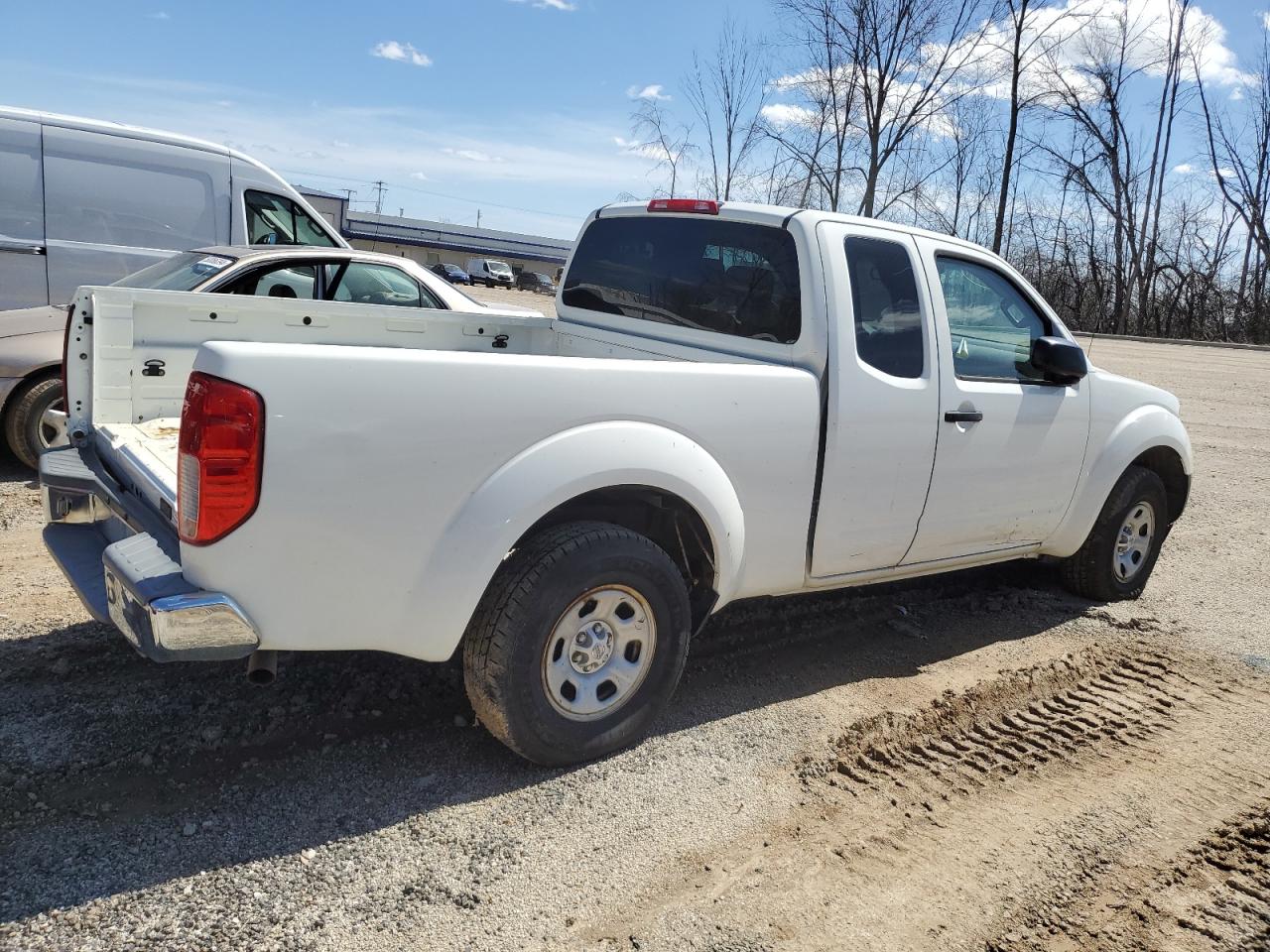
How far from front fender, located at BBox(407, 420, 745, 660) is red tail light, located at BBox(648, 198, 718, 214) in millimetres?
1451

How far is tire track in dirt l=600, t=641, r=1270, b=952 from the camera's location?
8.93 feet

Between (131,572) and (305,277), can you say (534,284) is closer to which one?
(305,277)

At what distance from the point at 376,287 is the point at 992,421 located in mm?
4639

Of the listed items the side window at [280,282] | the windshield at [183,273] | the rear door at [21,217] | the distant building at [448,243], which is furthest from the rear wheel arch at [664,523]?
the distant building at [448,243]

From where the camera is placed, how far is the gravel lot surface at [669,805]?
261 cm

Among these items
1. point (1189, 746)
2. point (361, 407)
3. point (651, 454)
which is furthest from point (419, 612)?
point (1189, 746)

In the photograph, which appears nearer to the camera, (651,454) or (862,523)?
(651,454)

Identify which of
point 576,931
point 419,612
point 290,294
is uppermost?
point 290,294

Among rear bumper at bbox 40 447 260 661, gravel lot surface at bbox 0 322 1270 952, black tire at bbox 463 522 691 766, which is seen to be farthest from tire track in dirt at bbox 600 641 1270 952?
rear bumper at bbox 40 447 260 661

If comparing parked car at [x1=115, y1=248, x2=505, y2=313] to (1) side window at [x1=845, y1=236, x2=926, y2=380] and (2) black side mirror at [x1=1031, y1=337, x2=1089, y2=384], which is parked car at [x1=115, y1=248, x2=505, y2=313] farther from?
(2) black side mirror at [x1=1031, y1=337, x2=1089, y2=384]

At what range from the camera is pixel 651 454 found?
127 inches

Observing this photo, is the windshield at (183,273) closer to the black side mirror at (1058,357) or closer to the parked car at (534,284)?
Result: the black side mirror at (1058,357)

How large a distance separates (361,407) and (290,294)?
4.45 meters

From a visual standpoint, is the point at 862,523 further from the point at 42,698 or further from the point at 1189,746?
the point at 42,698
